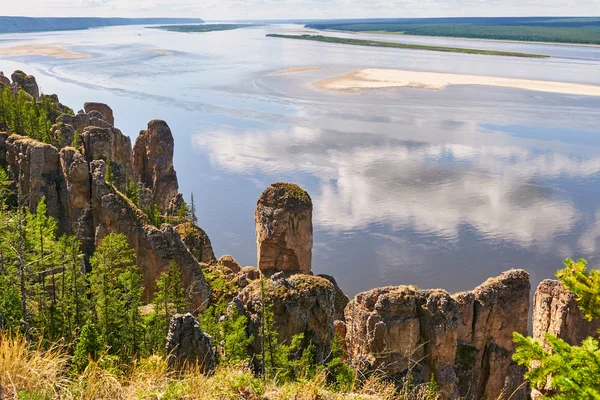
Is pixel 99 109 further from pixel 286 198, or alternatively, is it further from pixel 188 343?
pixel 188 343

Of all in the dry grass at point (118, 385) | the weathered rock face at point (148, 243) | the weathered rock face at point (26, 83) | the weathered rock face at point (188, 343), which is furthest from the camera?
the weathered rock face at point (26, 83)

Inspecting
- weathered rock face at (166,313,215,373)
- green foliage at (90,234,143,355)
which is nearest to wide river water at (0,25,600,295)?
green foliage at (90,234,143,355)

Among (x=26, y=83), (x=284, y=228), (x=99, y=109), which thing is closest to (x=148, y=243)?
(x=284, y=228)

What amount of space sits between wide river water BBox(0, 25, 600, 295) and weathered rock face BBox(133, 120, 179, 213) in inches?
183

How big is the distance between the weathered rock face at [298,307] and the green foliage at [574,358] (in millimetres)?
12435

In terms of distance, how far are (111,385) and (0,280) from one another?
34.2ft

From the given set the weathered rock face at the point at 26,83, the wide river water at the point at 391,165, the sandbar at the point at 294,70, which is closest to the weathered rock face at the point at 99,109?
the wide river water at the point at 391,165

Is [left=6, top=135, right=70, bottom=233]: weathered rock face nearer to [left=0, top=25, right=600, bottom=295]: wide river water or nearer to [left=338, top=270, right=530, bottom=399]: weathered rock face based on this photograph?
[left=0, top=25, right=600, bottom=295]: wide river water

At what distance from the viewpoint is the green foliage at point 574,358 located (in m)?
8.66

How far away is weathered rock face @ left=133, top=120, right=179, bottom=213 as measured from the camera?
58.3m

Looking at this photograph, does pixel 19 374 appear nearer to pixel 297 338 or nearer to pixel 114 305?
pixel 114 305

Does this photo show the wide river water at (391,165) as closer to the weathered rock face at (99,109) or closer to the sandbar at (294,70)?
the weathered rock face at (99,109)

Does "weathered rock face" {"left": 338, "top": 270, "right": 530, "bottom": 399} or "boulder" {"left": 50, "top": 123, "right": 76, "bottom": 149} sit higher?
"boulder" {"left": 50, "top": 123, "right": 76, "bottom": 149}

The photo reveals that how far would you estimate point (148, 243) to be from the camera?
29312mm
